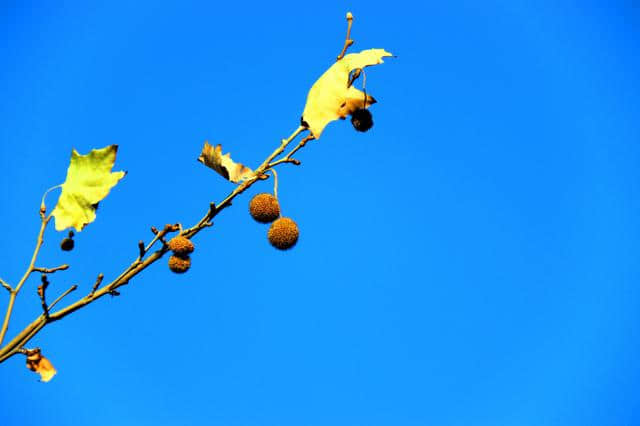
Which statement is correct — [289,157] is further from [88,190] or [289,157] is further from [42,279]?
[42,279]

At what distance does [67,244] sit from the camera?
1869 mm

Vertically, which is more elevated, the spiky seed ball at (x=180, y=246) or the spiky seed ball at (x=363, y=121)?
the spiky seed ball at (x=363, y=121)

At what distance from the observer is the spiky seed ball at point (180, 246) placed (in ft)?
5.81

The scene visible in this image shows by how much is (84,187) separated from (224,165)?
1.34 ft

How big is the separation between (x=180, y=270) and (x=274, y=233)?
49 centimetres

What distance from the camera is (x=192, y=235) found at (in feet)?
5.71

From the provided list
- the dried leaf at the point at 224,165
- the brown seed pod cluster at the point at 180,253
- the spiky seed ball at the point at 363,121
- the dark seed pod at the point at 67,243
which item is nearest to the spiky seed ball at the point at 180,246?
the brown seed pod cluster at the point at 180,253

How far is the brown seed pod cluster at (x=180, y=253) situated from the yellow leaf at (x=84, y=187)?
0.28 metres

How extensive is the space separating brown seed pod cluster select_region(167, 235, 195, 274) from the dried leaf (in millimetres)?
262

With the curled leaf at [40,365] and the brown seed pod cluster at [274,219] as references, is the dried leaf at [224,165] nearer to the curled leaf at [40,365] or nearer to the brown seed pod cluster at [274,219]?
the brown seed pod cluster at [274,219]

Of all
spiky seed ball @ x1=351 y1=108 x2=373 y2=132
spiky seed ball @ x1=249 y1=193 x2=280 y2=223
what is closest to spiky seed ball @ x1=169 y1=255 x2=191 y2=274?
spiky seed ball @ x1=249 y1=193 x2=280 y2=223

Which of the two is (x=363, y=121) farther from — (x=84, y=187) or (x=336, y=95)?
(x=84, y=187)

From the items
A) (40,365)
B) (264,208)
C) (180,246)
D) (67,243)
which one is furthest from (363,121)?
(40,365)

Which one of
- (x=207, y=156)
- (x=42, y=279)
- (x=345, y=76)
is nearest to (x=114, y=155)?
(x=207, y=156)
